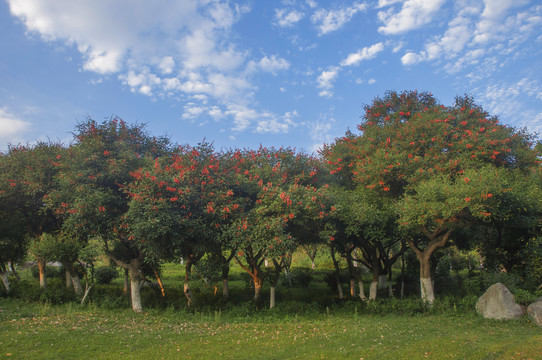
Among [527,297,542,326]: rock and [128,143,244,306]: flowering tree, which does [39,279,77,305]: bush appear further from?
[527,297,542,326]: rock

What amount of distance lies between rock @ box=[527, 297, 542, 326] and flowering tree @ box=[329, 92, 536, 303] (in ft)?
13.4

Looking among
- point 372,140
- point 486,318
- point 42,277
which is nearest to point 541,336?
point 486,318

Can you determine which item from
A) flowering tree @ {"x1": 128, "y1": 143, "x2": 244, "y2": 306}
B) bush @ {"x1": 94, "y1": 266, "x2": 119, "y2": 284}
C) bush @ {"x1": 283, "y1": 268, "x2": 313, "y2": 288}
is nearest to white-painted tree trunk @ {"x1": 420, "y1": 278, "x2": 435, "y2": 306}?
flowering tree @ {"x1": 128, "y1": 143, "x2": 244, "y2": 306}

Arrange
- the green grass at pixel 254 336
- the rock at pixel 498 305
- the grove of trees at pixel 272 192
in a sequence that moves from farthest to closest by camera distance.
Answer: the grove of trees at pixel 272 192, the rock at pixel 498 305, the green grass at pixel 254 336

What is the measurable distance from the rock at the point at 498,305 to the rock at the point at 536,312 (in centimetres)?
44

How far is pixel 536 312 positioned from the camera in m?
12.9

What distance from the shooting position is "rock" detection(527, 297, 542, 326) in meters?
12.7

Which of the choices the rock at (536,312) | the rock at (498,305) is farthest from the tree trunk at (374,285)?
the rock at (536,312)

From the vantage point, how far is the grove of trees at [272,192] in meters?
14.2

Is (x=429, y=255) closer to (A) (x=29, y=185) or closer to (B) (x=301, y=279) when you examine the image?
(B) (x=301, y=279)

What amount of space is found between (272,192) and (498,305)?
35.0ft

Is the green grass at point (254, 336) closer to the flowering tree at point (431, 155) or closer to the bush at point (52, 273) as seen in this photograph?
the flowering tree at point (431, 155)

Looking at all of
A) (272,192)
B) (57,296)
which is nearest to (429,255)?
(272,192)

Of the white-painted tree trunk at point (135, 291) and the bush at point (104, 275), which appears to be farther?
the bush at point (104, 275)
